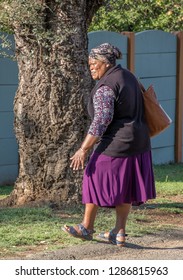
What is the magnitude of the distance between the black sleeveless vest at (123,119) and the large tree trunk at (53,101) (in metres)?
1.92

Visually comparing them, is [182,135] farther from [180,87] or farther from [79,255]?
[79,255]

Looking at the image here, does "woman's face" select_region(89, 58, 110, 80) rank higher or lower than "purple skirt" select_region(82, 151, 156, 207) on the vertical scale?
higher

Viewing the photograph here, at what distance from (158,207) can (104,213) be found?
2.77ft

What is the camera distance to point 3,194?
1112 cm

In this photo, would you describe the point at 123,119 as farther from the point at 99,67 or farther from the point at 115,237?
the point at 115,237

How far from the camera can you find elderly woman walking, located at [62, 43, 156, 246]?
7449 millimetres

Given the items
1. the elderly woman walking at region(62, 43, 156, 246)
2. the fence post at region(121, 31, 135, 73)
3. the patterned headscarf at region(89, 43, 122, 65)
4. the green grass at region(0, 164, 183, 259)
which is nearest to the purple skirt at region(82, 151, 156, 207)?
the elderly woman walking at region(62, 43, 156, 246)

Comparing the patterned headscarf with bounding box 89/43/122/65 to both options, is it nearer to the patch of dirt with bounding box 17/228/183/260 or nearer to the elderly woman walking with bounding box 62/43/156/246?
the elderly woman walking with bounding box 62/43/156/246

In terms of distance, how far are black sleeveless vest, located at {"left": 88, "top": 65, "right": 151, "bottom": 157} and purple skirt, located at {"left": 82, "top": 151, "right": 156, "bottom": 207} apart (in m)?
0.08

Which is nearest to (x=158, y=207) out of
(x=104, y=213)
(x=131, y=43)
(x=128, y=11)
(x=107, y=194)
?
(x=104, y=213)

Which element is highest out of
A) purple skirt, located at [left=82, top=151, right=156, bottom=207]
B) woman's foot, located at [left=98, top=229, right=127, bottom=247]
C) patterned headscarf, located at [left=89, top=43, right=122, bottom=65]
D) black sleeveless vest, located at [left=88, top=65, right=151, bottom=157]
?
patterned headscarf, located at [left=89, top=43, right=122, bottom=65]

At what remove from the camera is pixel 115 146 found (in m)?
7.53

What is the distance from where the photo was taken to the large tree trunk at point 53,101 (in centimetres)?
938

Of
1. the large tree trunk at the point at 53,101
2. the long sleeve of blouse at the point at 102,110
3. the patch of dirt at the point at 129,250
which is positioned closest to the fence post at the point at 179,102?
the large tree trunk at the point at 53,101
